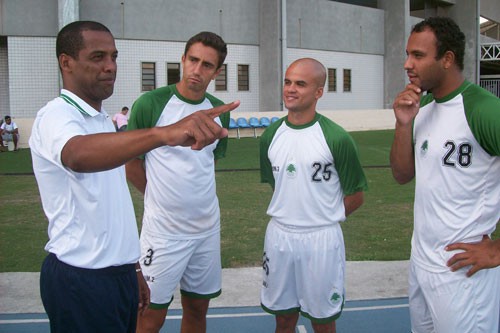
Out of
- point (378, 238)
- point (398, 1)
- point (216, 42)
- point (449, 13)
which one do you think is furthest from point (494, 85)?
point (216, 42)

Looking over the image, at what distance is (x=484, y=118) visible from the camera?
9.71ft

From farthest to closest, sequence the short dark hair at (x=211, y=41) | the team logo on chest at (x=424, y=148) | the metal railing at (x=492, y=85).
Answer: the metal railing at (x=492, y=85) < the short dark hair at (x=211, y=41) < the team logo on chest at (x=424, y=148)

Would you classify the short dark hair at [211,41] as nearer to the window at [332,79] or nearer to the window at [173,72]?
the window at [173,72]

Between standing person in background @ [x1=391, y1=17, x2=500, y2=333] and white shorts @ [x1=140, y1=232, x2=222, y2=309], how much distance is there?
163 cm

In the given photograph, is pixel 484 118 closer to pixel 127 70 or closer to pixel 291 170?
pixel 291 170

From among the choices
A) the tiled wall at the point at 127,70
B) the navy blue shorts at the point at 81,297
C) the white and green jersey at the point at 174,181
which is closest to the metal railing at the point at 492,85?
the tiled wall at the point at 127,70

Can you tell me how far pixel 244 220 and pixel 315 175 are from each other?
5388 millimetres

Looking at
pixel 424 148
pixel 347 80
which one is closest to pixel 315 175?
pixel 424 148

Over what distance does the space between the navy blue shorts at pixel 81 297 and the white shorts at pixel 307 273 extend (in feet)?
5.20

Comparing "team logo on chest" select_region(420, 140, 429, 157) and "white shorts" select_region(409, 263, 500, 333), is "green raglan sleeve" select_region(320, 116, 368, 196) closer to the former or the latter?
"team logo on chest" select_region(420, 140, 429, 157)

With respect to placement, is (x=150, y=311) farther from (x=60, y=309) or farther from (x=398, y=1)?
(x=398, y=1)

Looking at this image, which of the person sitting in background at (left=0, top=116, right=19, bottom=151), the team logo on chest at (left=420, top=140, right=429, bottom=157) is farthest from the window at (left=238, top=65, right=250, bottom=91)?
the team logo on chest at (left=420, top=140, right=429, bottom=157)

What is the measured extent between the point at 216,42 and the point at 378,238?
15.8ft

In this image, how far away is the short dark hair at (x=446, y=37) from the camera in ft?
10.3
